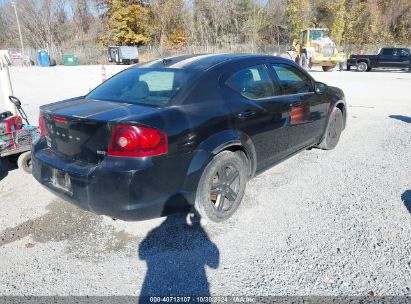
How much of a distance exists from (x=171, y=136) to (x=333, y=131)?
11.7ft

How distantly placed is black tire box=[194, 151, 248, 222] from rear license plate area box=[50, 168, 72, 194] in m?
1.14

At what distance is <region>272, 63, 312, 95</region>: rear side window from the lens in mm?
4195

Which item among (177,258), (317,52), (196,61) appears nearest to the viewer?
(177,258)

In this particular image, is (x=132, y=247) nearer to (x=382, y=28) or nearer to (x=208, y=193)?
(x=208, y=193)

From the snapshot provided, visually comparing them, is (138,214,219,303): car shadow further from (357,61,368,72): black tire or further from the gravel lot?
(357,61,368,72): black tire

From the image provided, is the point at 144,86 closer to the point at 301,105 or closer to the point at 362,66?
the point at 301,105

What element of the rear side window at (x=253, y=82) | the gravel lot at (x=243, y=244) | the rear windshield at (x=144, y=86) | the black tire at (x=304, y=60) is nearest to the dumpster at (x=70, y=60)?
the black tire at (x=304, y=60)

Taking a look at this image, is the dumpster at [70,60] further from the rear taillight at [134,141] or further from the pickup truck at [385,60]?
the rear taillight at [134,141]

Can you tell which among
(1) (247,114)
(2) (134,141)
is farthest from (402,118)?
(2) (134,141)

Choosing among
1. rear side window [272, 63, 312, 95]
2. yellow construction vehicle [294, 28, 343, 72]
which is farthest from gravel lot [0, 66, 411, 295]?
yellow construction vehicle [294, 28, 343, 72]

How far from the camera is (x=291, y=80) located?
442 centimetres

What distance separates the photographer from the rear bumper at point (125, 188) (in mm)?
2680

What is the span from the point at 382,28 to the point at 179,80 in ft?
142

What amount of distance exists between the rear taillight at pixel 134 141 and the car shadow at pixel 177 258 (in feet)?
3.01
